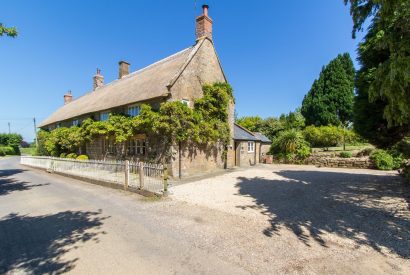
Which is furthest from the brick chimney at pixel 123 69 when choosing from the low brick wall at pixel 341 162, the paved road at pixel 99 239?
the low brick wall at pixel 341 162

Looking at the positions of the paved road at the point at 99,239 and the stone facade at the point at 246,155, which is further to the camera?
the stone facade at the point at 246,155

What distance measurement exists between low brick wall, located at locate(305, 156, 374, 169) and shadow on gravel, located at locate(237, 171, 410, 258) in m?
7.76

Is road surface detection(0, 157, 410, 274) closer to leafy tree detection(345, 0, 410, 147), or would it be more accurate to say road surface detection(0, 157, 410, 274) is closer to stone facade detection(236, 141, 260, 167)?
leafy tree detection(345, 0, 410, 147)

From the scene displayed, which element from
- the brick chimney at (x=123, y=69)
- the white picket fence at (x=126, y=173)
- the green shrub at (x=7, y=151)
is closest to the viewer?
the white picket fence at (x=126, y=173)

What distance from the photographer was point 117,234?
5914 millimetres

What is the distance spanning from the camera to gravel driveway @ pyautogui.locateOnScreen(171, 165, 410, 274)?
4.75 meters

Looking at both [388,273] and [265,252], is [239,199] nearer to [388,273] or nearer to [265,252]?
[265,252]

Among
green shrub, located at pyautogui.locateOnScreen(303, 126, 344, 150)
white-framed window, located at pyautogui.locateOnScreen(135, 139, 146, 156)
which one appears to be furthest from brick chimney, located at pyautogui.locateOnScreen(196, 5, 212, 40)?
green shrub, located at pyautogui.locateOnScreen(303, 126, 344, 150)

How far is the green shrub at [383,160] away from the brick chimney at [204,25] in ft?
53.3

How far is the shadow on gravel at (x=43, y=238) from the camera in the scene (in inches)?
175

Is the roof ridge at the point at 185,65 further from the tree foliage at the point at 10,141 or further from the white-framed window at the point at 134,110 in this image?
the tree foliage at the point at 10,141

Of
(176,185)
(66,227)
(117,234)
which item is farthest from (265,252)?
(176,185)

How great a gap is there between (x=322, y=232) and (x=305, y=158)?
19.2 metres

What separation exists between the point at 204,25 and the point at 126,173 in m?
12.6
